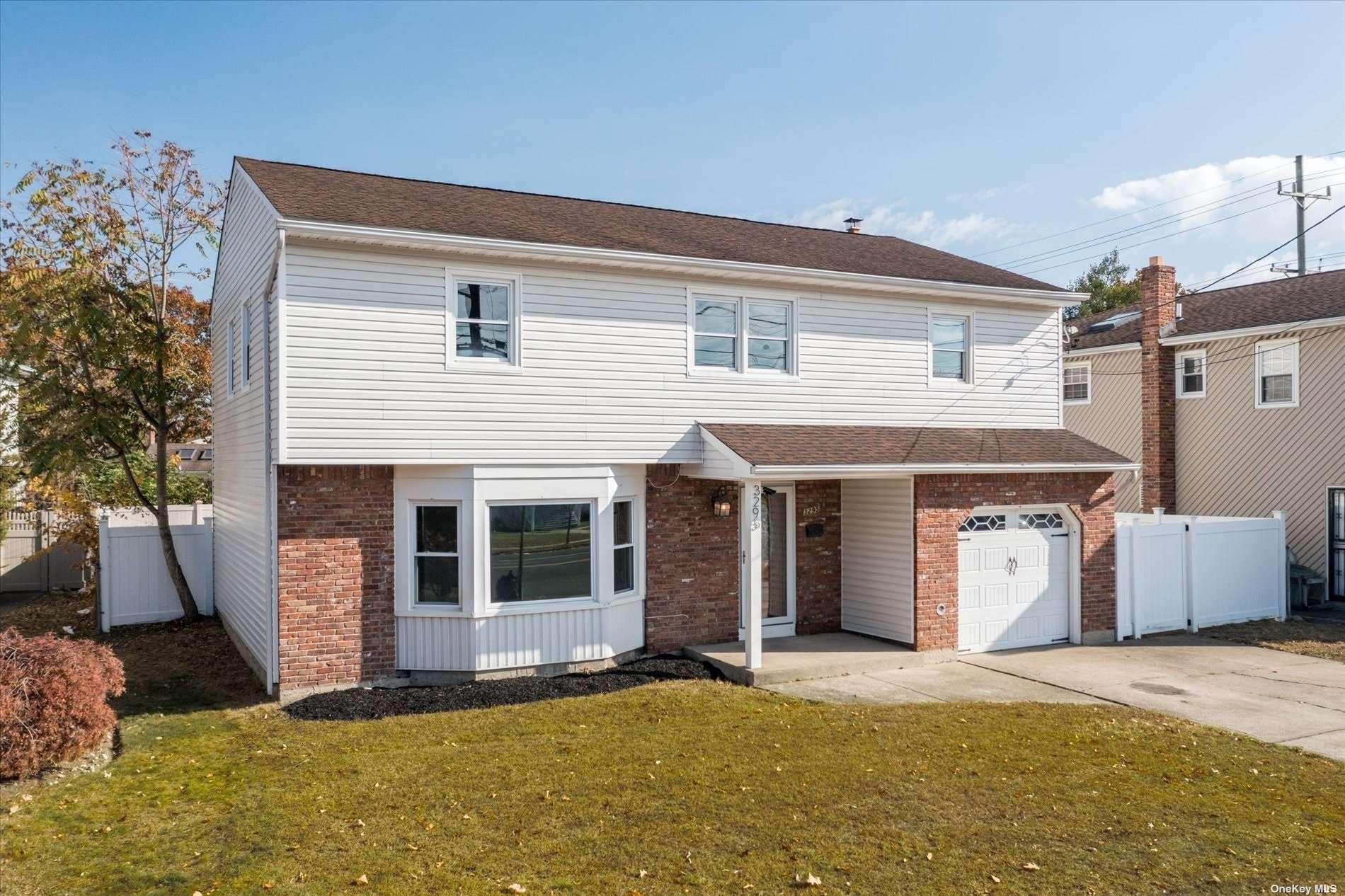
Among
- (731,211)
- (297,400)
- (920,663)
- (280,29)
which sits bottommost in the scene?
(920,663)

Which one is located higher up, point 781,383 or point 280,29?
point 280,29

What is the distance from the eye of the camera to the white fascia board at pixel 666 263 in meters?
10.6

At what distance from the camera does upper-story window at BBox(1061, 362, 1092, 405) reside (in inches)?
923

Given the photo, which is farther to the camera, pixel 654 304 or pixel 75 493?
pixel 75 493

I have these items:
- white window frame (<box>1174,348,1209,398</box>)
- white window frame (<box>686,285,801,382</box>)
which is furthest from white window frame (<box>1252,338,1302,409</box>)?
white window frame (<box>686,285,801,382</box>)

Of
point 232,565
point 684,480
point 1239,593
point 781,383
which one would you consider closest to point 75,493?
point 232,565

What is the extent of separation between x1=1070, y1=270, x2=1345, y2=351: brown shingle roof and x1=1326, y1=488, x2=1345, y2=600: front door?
370cm

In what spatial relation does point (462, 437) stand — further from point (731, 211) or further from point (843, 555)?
point (731, 211)

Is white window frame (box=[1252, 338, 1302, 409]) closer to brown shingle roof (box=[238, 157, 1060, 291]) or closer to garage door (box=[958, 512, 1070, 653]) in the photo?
brown shingle roof (box=[238, 157, 1060, 291])

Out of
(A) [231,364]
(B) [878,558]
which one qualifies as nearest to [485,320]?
(A) [231,364]

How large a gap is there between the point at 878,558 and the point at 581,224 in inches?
264

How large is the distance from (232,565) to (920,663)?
430 inches

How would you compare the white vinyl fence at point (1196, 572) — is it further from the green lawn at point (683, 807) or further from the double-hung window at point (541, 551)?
the double-hung window at point (541, 551)

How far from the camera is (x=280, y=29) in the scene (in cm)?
1321
